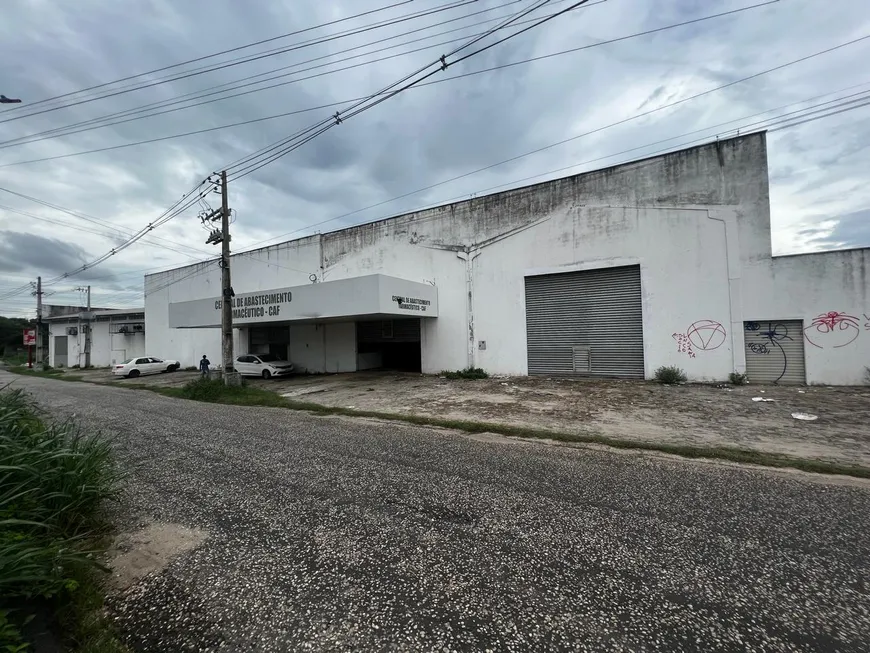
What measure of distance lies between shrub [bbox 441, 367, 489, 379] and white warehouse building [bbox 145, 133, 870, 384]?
0.41 metres

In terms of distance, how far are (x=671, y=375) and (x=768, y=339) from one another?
3217 mm

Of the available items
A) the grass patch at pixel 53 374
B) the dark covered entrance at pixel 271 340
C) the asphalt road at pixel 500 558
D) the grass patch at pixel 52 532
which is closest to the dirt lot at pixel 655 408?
the asphalt road at pixel 500 558

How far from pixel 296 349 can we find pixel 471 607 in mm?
23172

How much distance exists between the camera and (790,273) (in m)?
12.7

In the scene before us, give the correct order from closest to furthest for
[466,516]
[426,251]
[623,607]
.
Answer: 1. [623,607]
2. [466,516]
3. [426,251]

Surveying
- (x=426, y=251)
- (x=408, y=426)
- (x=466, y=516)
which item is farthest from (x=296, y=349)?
(x=466, y=516)

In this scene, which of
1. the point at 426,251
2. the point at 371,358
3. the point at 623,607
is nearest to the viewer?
the point at 623,607

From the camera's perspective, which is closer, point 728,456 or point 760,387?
point 728,456

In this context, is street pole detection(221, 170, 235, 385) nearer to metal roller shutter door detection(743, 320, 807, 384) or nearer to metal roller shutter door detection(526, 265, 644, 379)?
metal roller shutter door detection(526, 265, 644, 379)

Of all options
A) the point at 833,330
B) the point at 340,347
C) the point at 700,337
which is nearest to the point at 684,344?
the point at 700,337

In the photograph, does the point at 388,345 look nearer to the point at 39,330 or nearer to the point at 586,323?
the point at 586,323

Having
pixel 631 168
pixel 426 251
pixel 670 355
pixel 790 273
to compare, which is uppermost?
pixel 631 168

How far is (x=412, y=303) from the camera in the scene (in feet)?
55.7

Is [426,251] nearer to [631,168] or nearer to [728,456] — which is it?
[631,168]
